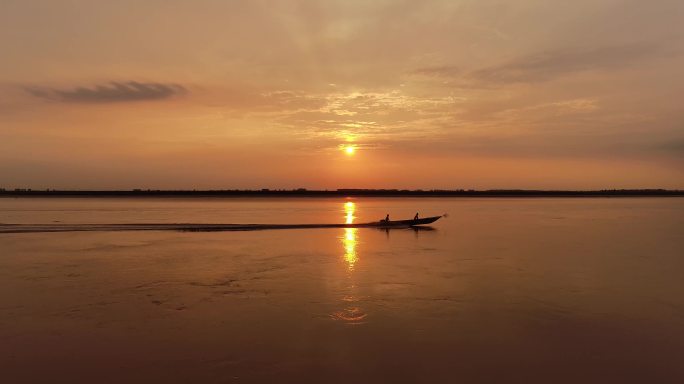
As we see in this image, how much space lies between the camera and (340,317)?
1274 cm

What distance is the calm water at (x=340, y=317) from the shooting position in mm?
9281

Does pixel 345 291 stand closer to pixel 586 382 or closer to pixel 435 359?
pixel 435 359

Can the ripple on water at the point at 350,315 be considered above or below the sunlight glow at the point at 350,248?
below

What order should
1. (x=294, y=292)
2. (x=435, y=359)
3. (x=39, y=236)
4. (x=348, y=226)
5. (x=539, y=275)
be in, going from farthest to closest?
(x=348, y=226)
(x=39, y=236)
(x=539, y=275)
(x=294, y=292)
(x=435, y=359)

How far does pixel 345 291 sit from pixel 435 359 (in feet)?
21.4

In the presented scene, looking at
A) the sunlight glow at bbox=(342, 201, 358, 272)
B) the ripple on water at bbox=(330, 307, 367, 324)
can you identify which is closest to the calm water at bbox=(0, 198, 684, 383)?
the ripple on water at bbox=(330, 307, 367, 324)

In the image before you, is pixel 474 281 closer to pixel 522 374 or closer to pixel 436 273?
pixel 436 273

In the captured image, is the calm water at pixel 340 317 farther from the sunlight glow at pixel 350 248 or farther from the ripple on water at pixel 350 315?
the sunlight glow at pixel 350 248

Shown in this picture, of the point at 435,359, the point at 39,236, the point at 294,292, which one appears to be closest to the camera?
the point at 435,359

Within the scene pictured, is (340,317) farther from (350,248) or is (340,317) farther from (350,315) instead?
(350,248)

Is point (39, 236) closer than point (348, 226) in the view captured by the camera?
Yes

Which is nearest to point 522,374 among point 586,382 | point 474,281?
point 586,382

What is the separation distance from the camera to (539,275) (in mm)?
19062

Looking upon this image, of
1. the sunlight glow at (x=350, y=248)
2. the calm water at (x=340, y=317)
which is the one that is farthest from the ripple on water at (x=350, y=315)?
the sunlight glow at (x=350, y=248)
